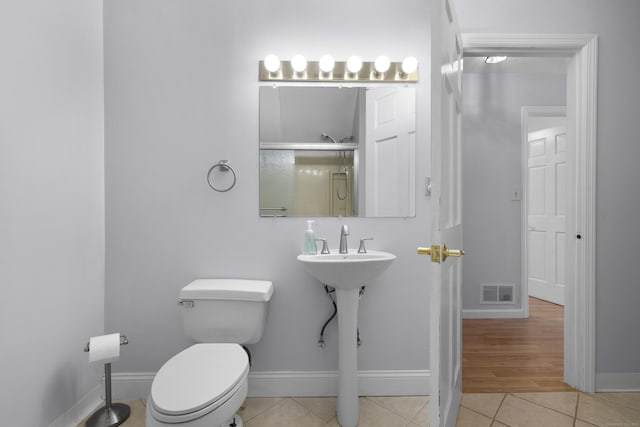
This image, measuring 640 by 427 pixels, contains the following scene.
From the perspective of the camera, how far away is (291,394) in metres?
1.88

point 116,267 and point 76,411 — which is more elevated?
point 116,267

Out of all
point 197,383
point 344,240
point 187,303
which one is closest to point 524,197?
point 344,240

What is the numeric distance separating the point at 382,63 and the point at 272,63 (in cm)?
59

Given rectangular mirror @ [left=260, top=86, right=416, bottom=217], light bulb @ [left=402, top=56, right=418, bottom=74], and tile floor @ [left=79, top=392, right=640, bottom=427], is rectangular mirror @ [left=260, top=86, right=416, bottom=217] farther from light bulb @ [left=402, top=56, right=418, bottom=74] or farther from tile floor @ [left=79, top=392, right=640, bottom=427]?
tile floor @ [left=79, top=392, right=640, bottom=427]

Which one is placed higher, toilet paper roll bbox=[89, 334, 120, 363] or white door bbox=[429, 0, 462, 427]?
white door bbox=[429, 0, 462, 427]

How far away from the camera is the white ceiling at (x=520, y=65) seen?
9.27 feet

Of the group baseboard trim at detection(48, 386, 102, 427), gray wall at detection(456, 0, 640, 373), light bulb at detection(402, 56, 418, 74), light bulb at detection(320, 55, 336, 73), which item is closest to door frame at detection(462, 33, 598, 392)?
gray wall at detection(456, 0, 640, 373)

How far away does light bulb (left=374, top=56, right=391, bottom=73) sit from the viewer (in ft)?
6.04

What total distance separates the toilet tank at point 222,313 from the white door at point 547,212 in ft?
9.54

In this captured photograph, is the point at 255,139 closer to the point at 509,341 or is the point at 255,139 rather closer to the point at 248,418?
the point at 248,418

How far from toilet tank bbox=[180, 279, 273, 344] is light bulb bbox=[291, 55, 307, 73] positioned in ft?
3.85

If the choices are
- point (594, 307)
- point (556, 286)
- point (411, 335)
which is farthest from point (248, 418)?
point (556, 286)

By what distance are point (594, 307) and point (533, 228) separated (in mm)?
2165

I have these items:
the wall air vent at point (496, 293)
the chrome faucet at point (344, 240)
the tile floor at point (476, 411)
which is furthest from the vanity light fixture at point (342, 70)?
the wall air vent at point (496, 293)
